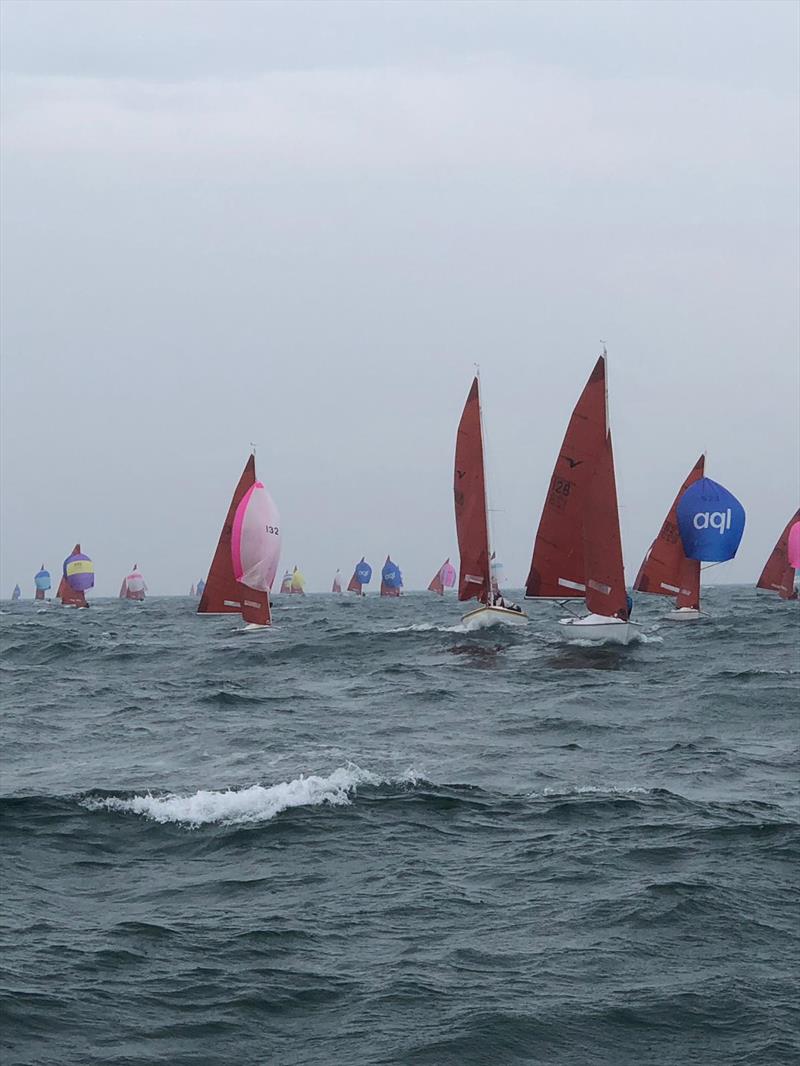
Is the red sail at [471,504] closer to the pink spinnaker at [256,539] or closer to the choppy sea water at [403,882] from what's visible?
the pink spinnaker at [256,539]

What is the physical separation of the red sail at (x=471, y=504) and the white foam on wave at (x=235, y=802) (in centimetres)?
2871

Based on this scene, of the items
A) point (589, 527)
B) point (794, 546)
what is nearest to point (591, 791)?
point (589, 527)

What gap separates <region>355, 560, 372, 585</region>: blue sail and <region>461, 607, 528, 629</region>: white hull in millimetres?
100200

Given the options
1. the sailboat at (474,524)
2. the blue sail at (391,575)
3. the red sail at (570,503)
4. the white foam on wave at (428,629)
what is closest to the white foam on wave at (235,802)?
the red sail at (570,503)

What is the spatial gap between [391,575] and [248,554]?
269ft

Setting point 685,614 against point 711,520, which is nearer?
point 711,520

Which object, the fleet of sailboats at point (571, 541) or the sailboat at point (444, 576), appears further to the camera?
the sailboat at point (444, 576)

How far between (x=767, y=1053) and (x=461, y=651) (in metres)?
28.8

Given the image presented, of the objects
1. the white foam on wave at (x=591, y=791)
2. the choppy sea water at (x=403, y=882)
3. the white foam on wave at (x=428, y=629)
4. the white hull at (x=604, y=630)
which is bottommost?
the choppy sea water at (x=403, y=882)

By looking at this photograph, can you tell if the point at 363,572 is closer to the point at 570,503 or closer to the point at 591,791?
the point at 570,503

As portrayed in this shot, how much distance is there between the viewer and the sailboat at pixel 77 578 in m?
97.4

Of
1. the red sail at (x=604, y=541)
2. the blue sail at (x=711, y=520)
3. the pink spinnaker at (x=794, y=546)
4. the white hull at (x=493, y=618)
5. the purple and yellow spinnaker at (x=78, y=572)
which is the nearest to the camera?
the red sail at (x=604, y=541)

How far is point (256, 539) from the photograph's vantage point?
46312 mm

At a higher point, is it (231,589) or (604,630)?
(231,589)
